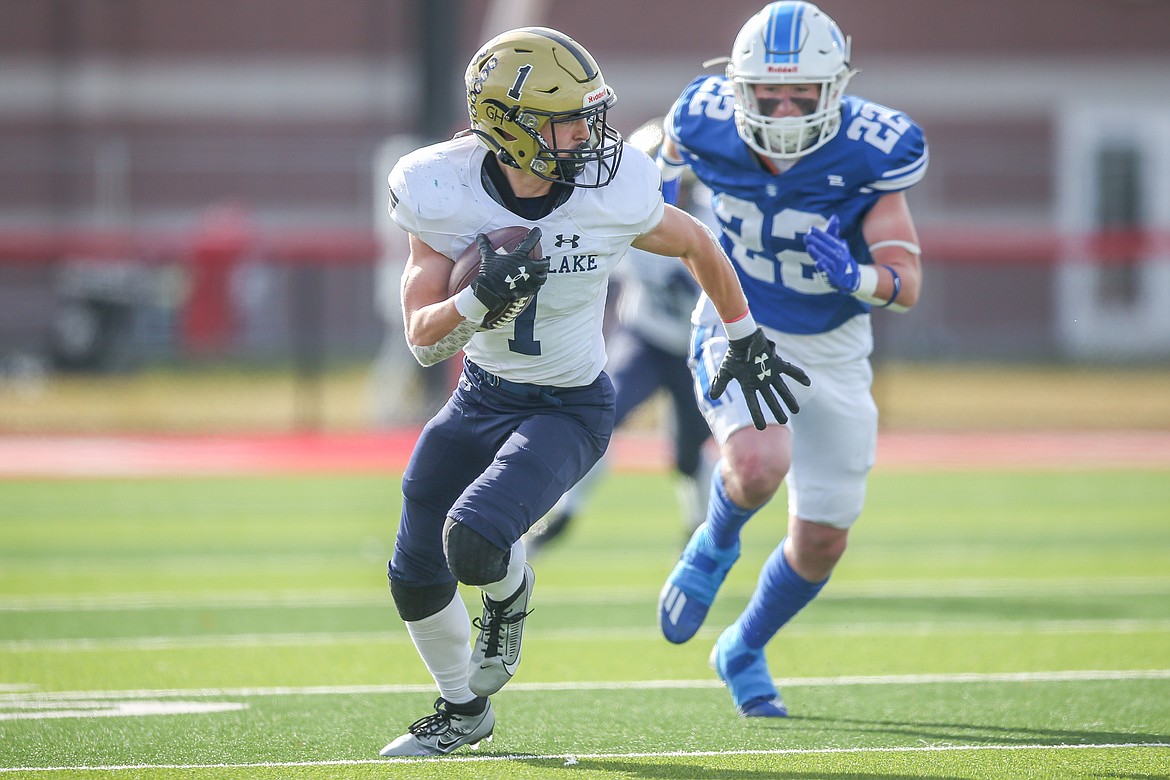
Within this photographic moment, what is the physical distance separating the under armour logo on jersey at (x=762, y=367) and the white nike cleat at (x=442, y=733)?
114cm

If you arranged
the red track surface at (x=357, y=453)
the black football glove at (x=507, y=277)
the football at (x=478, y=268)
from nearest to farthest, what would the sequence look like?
the black football glove at (x=507, y=277) → the football at (x=478, y=268) → the red track surface at (x=357, y=453)

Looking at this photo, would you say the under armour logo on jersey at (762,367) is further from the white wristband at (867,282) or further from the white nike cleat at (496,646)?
the white nike cleat at (496,646)

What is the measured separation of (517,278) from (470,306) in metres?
0.13

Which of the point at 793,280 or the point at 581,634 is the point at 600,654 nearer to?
the point at 581,634

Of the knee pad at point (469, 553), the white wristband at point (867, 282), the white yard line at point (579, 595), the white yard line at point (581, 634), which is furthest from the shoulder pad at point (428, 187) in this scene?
the white yard line at point (579, 595)

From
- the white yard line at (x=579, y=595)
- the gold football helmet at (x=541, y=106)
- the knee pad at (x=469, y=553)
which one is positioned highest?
the gold football helmet at (x=541, y=106)

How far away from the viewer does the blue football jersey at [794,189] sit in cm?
447

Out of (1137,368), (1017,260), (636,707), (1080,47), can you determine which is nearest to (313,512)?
(636,707)

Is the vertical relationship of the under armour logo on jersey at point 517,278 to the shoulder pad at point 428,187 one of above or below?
below

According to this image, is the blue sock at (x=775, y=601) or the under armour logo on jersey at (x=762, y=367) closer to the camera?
the under armour logo on jersey at (x=762, y=367)

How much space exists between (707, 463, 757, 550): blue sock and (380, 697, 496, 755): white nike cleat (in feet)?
3.00

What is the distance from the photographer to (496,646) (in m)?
3.96

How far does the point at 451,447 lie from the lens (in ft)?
12.9

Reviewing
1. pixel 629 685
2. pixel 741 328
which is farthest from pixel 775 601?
pixel 741 328
